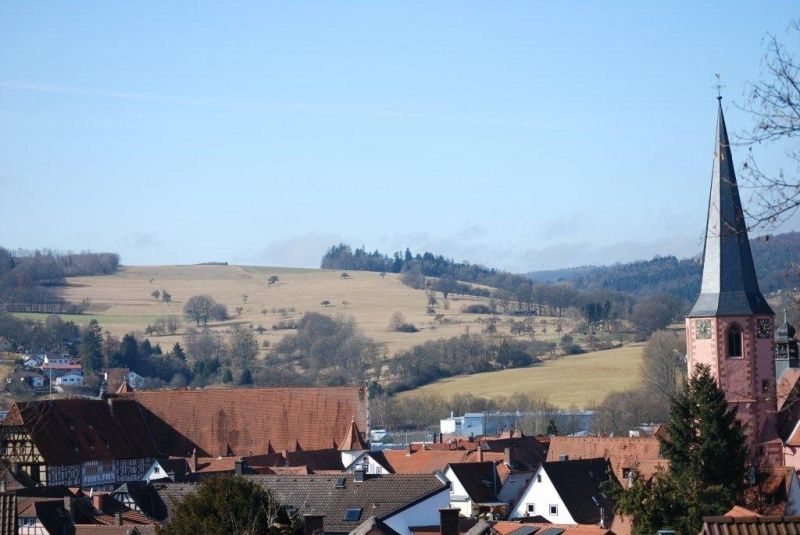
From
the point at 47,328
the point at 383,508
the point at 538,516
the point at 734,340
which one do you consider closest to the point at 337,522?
the point at 383,508

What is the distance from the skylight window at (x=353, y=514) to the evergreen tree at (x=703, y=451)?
6.96 metres

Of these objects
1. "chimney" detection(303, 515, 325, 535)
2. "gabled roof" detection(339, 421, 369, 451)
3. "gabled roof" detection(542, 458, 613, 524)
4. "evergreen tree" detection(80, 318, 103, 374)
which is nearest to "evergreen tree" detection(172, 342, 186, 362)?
"evergreen tree" detection(80, 318, 103, 374)

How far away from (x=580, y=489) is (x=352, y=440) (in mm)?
18776

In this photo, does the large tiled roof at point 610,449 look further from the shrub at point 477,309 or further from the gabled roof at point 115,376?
the shrub at point 477,309

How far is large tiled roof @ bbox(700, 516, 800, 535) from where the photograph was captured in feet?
51.2

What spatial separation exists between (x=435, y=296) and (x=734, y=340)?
464 ft

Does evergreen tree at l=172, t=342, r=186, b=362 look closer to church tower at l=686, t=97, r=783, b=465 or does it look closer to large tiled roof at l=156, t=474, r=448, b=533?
church tower at l=686, t=97, r=783, b=465

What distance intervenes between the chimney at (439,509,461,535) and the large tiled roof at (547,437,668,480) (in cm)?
2628

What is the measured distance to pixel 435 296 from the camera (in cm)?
19650

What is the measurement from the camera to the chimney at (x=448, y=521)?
3500cm

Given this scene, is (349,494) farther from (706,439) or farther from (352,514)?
(706,439)

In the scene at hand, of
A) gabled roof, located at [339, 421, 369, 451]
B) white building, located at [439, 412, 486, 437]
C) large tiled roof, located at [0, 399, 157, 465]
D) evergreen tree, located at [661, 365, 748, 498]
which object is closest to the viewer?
evergreen tree, located at [661, 365, 748, 498]

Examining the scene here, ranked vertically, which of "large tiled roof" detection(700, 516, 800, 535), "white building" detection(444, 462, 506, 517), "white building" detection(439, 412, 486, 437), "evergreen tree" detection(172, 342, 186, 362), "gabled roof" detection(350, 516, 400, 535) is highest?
"large tiled roof" detection(700, 516, 800, 535)

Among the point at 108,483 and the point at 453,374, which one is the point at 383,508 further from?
the point at 453,374
